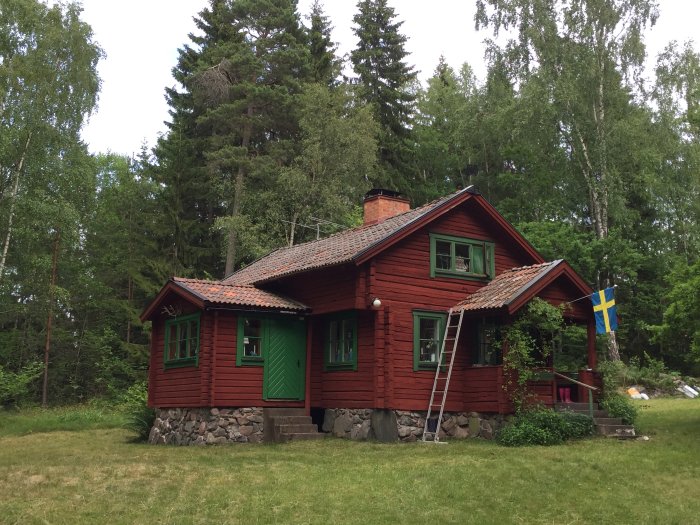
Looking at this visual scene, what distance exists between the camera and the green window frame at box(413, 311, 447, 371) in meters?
19.4

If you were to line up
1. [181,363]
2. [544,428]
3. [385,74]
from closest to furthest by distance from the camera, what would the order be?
[544,428]
[181,363]
[385,74]

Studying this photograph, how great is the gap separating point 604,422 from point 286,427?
310 inches

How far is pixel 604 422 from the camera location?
17984 mm

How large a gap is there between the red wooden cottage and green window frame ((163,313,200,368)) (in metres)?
0.04

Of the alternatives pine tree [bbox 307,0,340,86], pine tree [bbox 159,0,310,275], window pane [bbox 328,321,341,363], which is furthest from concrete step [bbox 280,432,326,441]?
pine tree [bbox 307,0,340,86]

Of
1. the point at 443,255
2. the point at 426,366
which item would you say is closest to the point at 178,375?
the point at 426,366

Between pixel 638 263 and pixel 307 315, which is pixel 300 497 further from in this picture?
pixel 638 263

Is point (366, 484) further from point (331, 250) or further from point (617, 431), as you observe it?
point (331, 250)

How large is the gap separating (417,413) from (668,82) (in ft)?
83.1

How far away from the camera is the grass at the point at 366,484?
34.2 ft

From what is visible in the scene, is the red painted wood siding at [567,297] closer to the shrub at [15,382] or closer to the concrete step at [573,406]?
the concrete step at [573,406]

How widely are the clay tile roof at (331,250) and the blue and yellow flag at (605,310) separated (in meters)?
4.71

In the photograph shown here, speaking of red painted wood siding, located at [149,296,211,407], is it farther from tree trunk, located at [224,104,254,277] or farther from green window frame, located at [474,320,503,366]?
tree trunk, located at [224,104,254,277]

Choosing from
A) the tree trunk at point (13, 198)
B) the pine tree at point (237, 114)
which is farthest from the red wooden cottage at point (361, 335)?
the pine tree at point (237, 114)
